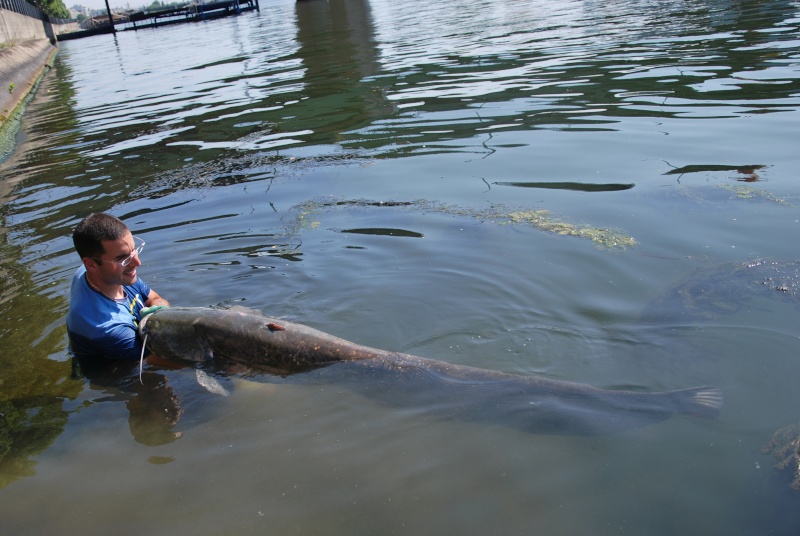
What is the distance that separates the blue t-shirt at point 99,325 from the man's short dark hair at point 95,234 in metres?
0.35

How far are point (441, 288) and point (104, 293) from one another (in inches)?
110

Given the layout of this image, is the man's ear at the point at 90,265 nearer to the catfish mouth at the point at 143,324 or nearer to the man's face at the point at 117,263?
the man's face at the point at 117,263

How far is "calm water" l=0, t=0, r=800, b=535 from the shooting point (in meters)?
3.53

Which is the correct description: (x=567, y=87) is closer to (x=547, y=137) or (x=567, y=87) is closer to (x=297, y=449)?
(x=547, y=137)

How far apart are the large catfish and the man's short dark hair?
679 millimetres

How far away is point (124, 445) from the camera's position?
14.2ft

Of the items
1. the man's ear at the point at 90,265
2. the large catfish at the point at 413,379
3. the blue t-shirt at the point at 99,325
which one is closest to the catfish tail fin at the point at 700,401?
the large catfish at the point at 413,379

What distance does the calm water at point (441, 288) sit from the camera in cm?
353

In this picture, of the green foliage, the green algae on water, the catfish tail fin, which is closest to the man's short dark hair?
the green algae on water

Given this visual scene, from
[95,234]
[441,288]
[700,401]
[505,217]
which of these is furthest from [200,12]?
[700,401]

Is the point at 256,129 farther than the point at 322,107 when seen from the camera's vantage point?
No

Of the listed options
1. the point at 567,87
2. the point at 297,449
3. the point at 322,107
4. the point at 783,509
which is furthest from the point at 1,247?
the point at 567,87

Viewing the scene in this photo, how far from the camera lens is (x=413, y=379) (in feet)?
14.6

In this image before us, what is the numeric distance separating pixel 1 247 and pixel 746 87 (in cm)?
1177
